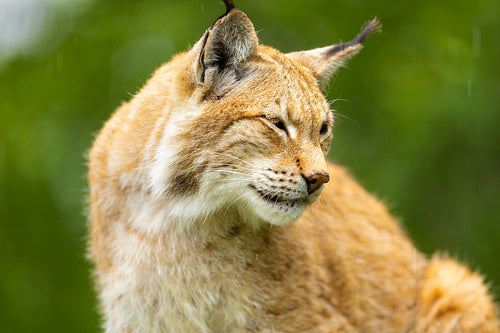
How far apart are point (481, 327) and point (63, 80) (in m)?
5.92

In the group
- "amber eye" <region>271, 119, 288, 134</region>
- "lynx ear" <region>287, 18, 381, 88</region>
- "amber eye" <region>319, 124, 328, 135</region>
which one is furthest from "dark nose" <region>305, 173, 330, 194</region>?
"lynx ear" <region>287, 18, 381, 88</region>

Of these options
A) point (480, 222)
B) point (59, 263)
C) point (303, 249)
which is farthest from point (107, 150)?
point (480, 222)

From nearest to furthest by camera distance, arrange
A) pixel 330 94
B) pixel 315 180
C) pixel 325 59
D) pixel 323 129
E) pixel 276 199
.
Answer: pixel 315 180, pixel 276 199, pixel 323 129, pixel 325 59, pixel 330 94

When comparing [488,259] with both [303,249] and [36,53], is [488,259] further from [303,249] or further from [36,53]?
[36,53]

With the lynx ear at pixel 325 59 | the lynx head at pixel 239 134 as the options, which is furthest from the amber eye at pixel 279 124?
the lynx ear at pixel 325 59

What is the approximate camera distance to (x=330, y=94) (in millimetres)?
8531

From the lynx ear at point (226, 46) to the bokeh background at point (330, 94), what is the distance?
4.04 meters

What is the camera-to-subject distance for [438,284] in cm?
588

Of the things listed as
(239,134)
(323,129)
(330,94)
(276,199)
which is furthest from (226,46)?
(330,94)

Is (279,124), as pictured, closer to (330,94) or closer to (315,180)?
(315,180)

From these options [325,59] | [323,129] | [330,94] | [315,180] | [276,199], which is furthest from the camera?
[330,94]

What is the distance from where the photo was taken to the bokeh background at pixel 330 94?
877cm

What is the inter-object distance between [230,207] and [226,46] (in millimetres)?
1041

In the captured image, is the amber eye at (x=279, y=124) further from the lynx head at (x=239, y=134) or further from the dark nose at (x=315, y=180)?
the dark nose at (x=315, y=180)
